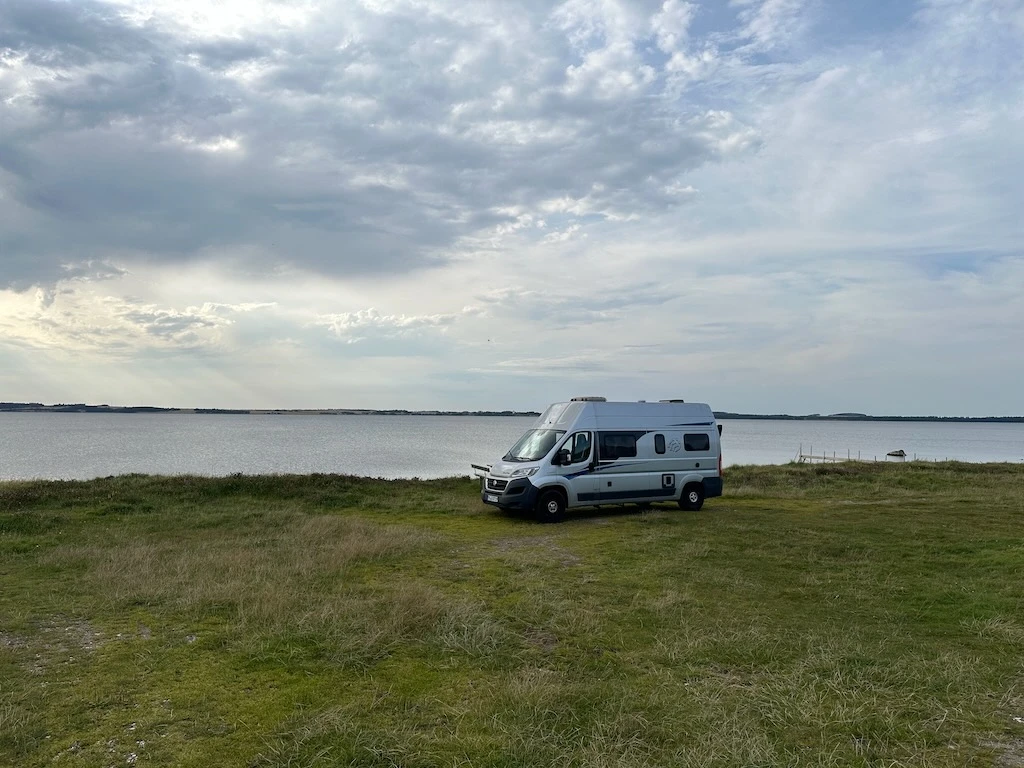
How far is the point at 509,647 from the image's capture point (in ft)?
22.3

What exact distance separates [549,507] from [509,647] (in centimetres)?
981

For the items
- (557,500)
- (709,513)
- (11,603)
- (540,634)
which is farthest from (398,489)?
(540,634)

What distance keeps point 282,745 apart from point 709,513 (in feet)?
48.8

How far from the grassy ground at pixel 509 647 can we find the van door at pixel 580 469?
2470 mm

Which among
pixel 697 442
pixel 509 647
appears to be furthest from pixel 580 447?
pixel 509 647

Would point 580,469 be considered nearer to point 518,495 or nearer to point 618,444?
point 618,444

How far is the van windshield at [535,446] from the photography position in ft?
56.1

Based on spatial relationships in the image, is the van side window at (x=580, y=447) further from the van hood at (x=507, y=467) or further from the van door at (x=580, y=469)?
the van hood at (x=507, y=467)

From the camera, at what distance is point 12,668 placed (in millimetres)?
6113

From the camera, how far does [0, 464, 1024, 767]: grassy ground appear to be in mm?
4758

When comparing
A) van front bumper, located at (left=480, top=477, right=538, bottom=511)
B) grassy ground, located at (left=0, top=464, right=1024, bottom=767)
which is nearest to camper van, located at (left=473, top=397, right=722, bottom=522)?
van front bumper, located at (left=480, top=477, right=538, bottom=511)

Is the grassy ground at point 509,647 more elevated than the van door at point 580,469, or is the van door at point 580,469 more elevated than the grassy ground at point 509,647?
the van door at point 580,469

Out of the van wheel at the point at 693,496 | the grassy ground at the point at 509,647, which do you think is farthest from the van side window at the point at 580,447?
the van wheel at the point at 693,496

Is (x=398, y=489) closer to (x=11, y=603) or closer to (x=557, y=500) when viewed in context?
(x=557, y=500)
